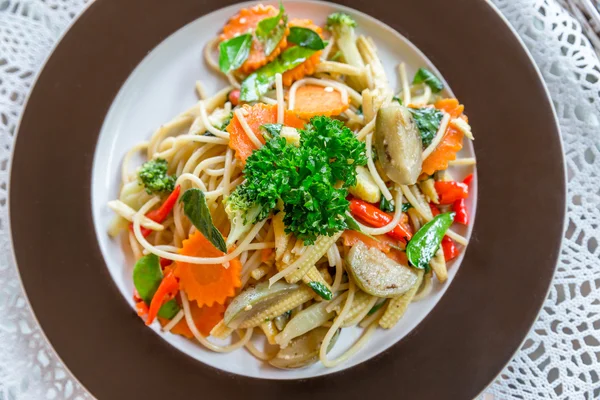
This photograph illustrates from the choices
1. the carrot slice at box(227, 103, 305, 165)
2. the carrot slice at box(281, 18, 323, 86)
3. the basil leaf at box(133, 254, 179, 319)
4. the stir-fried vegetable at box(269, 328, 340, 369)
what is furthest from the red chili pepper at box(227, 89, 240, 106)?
the stir-fried vegetable at box(269, 328, 340, 369)

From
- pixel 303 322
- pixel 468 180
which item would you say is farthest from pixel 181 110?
pixel 468 180

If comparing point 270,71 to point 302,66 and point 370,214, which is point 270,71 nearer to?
point 302,66

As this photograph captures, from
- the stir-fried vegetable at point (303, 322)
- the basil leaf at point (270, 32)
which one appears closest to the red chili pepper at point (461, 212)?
the stir-fried vegetable at point (303, 322)

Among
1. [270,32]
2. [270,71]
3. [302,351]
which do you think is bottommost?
[302,351]

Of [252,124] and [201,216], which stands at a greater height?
[252,124]

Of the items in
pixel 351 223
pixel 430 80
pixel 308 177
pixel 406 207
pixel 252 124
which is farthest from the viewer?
pixel 430 80

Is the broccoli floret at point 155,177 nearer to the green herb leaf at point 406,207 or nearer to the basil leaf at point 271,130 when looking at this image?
the basil leaf at point 271,130
